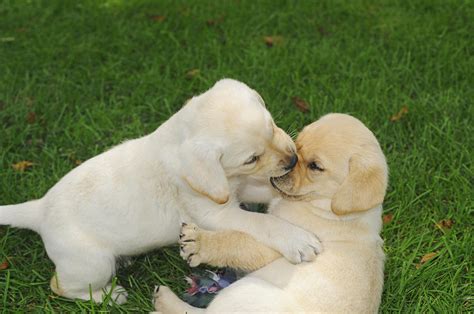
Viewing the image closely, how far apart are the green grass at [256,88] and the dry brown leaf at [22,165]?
0.33 feet

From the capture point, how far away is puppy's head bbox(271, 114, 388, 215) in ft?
12.6

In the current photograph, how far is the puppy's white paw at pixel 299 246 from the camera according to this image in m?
3.96

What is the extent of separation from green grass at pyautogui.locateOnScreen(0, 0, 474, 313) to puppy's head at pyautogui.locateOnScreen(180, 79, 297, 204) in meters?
1.15

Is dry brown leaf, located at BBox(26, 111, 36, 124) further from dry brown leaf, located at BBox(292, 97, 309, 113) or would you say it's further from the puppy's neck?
the puppy's neck

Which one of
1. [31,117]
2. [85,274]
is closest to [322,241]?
[85,274]

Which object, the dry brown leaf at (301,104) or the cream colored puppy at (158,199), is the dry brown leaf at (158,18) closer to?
the dry brown leaf at (301,104)

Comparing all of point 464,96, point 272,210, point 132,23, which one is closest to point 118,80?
point 132,23

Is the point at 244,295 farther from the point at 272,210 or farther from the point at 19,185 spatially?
the point at 19,185

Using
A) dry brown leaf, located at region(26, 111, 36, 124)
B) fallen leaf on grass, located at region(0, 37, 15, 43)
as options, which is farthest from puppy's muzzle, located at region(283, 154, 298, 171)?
fallen leaf on grass, located at region(0, 37, 15, 43)

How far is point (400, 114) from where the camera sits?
20.2ft

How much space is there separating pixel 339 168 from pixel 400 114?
7.54ft

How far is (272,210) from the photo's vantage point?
4527mm

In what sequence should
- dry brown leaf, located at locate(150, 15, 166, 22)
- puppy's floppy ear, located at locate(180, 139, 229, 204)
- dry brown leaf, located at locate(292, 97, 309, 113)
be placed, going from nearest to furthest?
1. puppy's floppy ear, located at locate(180, 139, 229, 204)
2. dry brown leaf, located at locate(292, 97, 309, 113)
3. dry brown leaf, located at locate(150, 15, 166, 22)

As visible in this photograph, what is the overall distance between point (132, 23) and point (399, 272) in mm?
4915
